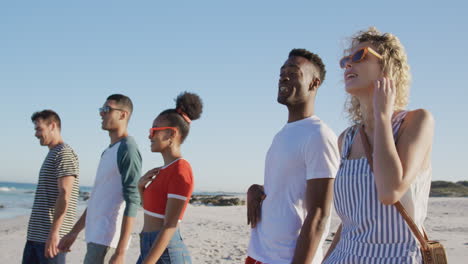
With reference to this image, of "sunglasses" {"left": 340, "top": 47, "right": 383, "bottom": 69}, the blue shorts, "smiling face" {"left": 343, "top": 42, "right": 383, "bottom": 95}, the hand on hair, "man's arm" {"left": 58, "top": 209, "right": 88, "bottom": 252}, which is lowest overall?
the blue shorts

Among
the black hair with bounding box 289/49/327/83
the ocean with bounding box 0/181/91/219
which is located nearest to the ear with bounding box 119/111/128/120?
the black hair with bounding box 289/49/327/83

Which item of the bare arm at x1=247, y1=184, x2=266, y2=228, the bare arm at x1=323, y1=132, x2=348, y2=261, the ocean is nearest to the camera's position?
the bare arm at x1=323, y1=132, x2=348, y2=261

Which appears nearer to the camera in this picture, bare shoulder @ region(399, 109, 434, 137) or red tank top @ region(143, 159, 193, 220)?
bare shoulder @ region(399, 109, 434, 137)

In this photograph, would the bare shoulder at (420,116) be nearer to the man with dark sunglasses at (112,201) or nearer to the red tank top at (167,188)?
the red tank top at (167,188)

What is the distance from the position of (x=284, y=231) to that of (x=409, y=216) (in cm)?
93

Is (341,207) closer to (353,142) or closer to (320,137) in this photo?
(353,142)

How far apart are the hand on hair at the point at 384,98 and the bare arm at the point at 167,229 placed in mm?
2008

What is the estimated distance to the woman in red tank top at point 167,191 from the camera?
3.93 meters

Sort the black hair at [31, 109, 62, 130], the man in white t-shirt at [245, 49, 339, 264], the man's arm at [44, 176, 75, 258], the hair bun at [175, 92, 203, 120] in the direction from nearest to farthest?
the man in white t-shirt at [245, 49, 339, 264]
the hair bun at [175, 92, 203, 120]
the man's arm at [44, 176, 75, 258]
the black hair at [31, 109, 62, 130]

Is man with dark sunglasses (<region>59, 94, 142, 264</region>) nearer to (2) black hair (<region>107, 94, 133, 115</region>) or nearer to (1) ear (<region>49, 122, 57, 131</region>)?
(2) black hair (<region>107, 94, 133, 115</region>)

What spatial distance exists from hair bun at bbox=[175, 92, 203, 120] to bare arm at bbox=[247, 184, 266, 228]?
4.53 ft

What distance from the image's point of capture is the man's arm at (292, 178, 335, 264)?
9.65 ft

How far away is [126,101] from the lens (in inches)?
212

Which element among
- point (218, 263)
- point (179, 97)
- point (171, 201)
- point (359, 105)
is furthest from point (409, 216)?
point (218, 263)
